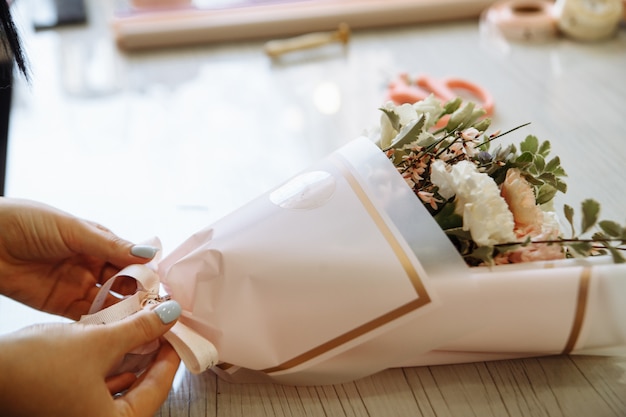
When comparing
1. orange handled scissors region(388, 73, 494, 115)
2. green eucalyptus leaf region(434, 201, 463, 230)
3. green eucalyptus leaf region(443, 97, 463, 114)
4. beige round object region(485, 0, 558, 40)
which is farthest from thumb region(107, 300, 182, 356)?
beige round object region(485, 0, 558, 40)

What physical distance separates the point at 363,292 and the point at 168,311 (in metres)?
0.18

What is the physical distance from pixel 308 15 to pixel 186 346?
0.93 m

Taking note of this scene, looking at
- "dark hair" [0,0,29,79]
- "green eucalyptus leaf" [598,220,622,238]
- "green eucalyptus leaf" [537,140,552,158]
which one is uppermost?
"dark hair" [0,0,29,79]

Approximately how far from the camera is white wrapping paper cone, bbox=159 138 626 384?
0.61m

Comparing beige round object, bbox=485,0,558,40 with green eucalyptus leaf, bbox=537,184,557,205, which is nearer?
green eucalyptus leaf, bbox=537,184,557,205

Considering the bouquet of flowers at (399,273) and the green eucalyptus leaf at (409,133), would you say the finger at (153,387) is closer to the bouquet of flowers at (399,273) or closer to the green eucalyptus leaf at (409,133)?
the bouquet of flowers at (399,273)

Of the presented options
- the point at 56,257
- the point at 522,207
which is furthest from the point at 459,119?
the point at 56,257

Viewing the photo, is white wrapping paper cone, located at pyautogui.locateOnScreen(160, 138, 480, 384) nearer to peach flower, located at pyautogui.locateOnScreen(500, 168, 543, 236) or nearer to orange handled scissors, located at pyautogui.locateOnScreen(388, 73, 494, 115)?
peach flower, located at pyautogui.locateOnScreen(500, 168, 543, 236)

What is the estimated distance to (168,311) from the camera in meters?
0.63

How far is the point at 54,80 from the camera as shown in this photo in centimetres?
132

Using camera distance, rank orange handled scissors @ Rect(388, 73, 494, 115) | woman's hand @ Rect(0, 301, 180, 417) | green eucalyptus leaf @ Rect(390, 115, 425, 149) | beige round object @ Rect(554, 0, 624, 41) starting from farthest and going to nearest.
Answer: beige round object @ Rect(554, 0, 624, 41)
orange handled scissors @ Rect(388, 73, 494, 115)
green eucalyptus leaf @ Rect(390, 115, 425, 149)
woman's hand @ Rect(0, 301, 180, 417)

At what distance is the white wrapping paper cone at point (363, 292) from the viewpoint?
612mm

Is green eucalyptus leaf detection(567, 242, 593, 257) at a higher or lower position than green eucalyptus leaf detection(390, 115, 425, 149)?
lower

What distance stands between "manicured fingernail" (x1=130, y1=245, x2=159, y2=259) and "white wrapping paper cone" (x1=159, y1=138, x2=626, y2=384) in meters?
0.05
